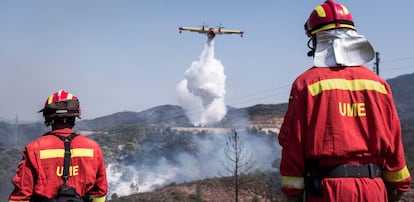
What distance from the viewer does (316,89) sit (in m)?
2.97

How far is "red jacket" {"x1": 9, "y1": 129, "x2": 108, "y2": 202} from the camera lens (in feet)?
13.5

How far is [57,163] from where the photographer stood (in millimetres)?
4195

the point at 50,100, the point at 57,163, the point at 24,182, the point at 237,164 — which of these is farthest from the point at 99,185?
the point at 237,164

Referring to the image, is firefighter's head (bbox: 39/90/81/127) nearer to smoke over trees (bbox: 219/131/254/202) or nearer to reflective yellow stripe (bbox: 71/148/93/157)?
reflective yellow stripe (bbox: 71/148/93/157)

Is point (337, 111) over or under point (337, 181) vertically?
over

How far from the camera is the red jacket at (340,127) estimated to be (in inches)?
113

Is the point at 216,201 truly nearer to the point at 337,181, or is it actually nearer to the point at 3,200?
the point at 3,200

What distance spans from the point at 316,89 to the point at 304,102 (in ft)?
0.37

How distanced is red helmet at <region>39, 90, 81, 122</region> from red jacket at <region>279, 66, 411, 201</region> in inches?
89.0

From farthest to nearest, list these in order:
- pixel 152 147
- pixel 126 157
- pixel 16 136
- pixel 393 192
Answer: pixel 16 136
pixel 152 147
pixel 126 157
pixel 393 192

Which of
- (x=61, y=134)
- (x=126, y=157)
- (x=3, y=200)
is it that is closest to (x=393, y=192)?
(x=61, y=134)

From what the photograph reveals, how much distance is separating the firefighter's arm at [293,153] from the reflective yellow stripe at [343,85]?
118 mm

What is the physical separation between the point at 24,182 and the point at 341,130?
8.95 ft

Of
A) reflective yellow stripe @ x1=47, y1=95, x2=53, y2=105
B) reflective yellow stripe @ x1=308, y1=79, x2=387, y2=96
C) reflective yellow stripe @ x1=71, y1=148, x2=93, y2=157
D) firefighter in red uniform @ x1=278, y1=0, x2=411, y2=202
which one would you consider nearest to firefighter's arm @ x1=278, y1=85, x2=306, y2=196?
firefighter in red uniform @ x1=278, y1=0, x2=411, y2=202
